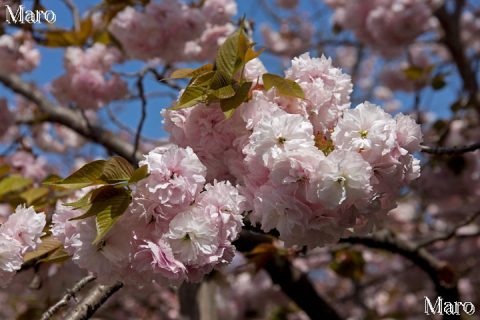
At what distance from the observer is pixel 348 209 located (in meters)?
0.84

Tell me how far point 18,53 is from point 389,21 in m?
2.01

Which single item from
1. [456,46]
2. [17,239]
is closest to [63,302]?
[17,239]

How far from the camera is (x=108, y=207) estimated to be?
0.83 meters

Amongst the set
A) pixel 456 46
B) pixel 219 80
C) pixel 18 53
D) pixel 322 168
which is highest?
pixel 456 46

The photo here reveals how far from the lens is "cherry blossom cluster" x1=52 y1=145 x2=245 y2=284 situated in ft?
2.71

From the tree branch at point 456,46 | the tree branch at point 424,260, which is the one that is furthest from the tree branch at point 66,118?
the tree branch at point 456,46

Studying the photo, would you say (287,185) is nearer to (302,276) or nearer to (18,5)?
(302,276)

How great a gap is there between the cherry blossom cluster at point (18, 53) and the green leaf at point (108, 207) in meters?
1.66

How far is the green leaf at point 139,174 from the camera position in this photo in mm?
814

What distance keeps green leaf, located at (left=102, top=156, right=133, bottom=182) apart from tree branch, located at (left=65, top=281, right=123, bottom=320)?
0.97 ft

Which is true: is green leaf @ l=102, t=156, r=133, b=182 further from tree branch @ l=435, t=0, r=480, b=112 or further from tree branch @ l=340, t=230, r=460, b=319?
tree branch @ l=435, t=0, r=480, b=112

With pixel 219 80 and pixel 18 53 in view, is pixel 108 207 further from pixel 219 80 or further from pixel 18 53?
pixel 18 53

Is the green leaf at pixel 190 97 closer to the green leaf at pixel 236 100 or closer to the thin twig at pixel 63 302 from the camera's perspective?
the green leaf at pixel 236 100

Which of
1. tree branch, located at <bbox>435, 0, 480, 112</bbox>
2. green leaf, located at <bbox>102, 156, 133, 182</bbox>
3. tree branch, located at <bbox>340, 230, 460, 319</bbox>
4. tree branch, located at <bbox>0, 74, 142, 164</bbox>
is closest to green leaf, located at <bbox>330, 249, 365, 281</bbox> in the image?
tree branch, located at <bbox>340, 230, 460, 319</bbox>
